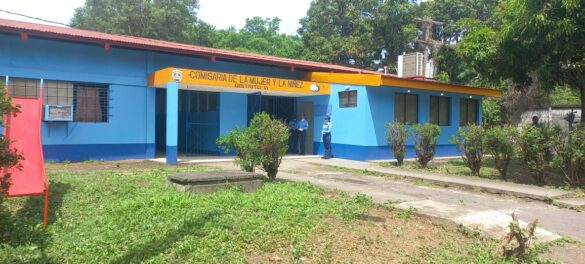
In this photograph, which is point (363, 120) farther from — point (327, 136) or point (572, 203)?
point (572, 203)

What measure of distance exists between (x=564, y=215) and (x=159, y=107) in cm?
1498

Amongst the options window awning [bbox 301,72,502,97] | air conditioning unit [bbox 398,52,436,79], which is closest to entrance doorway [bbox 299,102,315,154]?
window awning [bbox 301,72,502,97]

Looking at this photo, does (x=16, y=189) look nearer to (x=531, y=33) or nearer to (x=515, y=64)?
(x=531, y=33)

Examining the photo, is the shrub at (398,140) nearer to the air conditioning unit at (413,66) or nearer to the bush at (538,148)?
the bush at (538,148)

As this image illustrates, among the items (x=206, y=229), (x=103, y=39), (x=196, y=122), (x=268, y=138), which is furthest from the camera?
(x=196, y=122)

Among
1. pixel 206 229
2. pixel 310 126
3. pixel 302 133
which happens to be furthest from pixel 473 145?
pixel 206 229

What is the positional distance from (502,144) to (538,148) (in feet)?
3.04

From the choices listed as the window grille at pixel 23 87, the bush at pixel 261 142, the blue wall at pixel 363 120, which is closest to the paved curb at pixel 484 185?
the blue wall at pixel 363 120

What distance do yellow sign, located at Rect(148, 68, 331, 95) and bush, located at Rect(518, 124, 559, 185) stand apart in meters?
7.51

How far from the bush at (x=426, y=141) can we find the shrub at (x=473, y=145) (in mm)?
1232

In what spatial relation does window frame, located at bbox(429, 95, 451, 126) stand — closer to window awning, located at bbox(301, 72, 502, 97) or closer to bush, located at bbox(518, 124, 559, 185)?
window awning, located at bbox(301, 72, 502, 97)

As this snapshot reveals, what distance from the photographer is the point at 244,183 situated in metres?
7.84

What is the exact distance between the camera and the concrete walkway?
21.2 ft

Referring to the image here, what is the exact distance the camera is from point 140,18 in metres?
28.8
